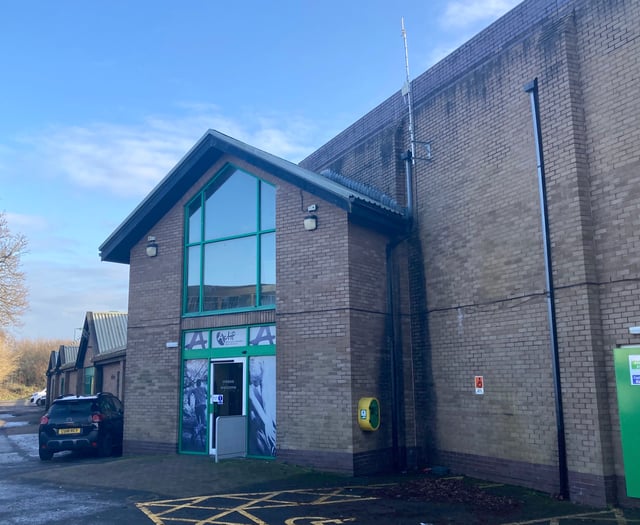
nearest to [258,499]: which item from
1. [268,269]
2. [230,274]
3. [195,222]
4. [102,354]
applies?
[268,269]

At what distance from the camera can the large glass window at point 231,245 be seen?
12597mm

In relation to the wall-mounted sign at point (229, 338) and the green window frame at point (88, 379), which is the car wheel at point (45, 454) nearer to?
the wall-mounted sign at point (229, 338)

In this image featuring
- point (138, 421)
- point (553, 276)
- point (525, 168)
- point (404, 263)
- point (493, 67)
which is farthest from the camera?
point (138, 421)

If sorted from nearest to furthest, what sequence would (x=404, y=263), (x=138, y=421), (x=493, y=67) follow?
(x=493, y=67), (x=404, y=263), (x=138, y=421)

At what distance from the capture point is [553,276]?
9.03 meters

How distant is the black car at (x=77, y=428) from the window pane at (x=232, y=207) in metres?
5.21

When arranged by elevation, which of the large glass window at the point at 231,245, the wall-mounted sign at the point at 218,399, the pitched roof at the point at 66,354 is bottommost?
the wall-mounted sign at the point at 218,399

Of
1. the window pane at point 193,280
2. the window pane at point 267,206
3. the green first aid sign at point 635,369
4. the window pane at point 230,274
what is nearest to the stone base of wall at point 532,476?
the green first aid sign at point 635,369

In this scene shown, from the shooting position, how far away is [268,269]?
12469 mm

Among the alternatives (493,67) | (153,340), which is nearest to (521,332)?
(493,67)

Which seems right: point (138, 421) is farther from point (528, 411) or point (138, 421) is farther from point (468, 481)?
point (528, 411)

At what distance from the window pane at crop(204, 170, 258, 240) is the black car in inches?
205

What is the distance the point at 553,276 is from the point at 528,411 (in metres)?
2.19

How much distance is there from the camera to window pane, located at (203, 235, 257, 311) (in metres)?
12.8
